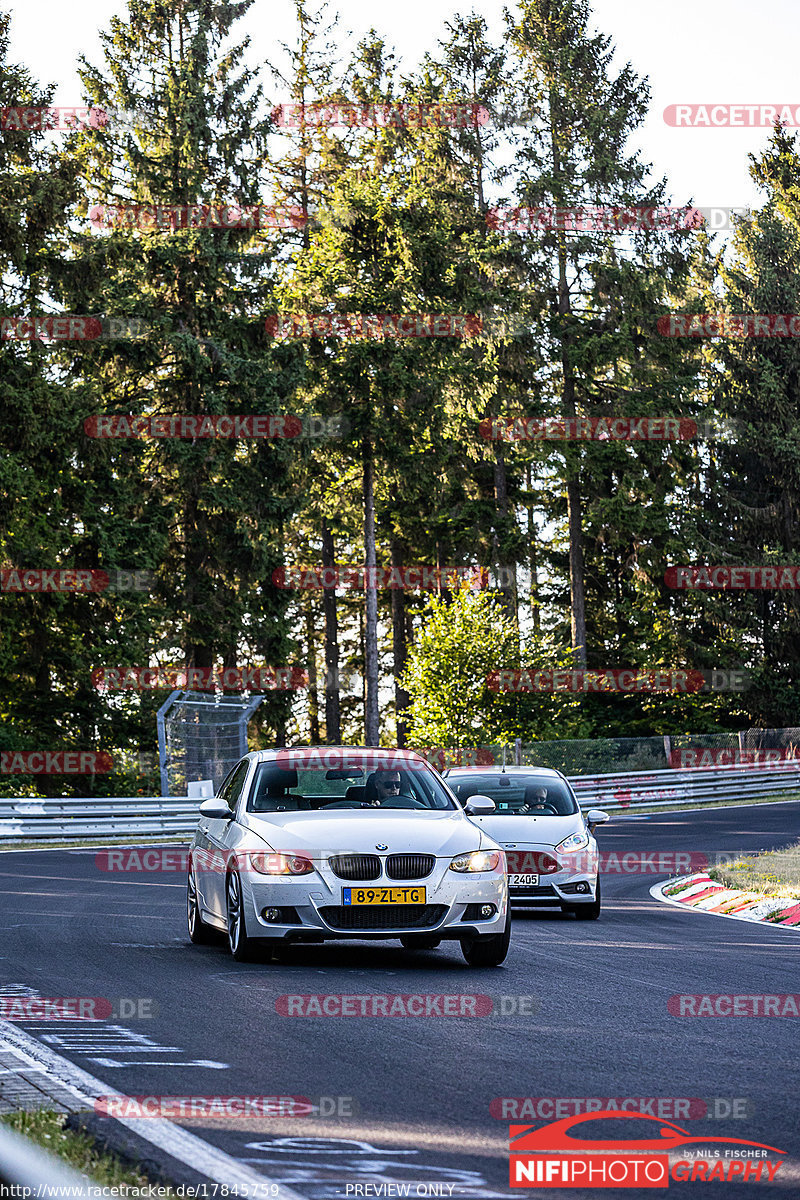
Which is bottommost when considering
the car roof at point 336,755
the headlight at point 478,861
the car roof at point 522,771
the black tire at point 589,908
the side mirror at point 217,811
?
the black tire at point 589,908

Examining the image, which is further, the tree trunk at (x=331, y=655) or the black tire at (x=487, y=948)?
the tree trunk at (x=331, y=655)

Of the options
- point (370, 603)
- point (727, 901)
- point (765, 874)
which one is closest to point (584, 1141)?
point (727, 901)

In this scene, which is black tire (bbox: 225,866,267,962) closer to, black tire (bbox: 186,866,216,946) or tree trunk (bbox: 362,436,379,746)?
black tire (bbox: 186,866,216,946)

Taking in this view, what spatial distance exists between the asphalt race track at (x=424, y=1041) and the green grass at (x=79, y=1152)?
0.47 metres

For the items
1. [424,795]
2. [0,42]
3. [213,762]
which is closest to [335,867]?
[424,795]

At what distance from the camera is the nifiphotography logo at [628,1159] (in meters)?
5.14

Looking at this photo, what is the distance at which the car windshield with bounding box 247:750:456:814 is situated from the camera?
1162cm

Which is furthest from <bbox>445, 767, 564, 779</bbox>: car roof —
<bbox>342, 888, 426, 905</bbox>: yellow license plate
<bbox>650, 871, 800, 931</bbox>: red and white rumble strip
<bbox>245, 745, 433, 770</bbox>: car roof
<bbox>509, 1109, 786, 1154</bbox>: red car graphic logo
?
<bbox>509, 1109, 786, 1154</bbox>: red car graphic logo

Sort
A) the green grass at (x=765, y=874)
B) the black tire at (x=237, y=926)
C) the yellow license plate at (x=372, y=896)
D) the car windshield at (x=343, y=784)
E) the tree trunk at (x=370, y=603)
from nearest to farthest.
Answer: the yellow license plate at (x=372, y=896)
the black tire at (x=237, y=926)
the car windshield at (x=343, y=784)
the green grass at (x=765, y=874)
the tree trunk at (x=370, y=603)

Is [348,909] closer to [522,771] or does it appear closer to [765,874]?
[522,771]

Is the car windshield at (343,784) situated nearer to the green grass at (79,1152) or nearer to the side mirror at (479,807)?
the side mirror at (479,807)

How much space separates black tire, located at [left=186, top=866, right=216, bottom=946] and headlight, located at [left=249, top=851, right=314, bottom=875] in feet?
6.43

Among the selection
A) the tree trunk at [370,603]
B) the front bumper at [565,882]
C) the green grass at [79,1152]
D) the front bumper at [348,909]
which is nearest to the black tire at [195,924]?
the front bumper at [348,909]

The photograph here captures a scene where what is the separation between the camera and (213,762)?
1220 inches
